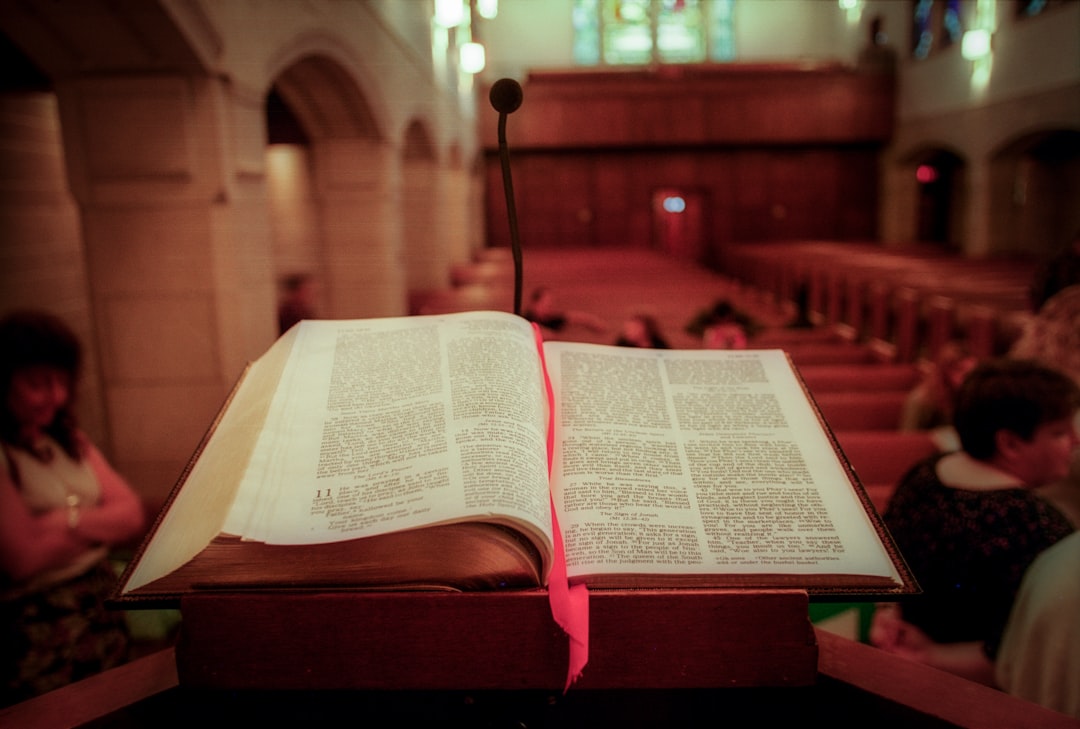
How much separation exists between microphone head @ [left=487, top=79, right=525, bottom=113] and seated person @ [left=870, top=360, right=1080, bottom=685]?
1060mm

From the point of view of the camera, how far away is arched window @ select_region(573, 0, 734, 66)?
14.7m

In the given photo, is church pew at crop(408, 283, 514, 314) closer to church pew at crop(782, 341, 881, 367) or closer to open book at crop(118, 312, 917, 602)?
church pew at crop(782, 341, 881, 367)

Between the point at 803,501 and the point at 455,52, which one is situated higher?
the point at 455,52

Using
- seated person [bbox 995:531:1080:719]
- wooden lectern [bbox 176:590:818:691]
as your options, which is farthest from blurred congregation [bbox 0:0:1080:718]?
wooden lectern [bbox 176:590:818:691]

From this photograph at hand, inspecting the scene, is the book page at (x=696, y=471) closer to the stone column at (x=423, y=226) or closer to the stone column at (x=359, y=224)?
the stone column at (x=359, y=224)

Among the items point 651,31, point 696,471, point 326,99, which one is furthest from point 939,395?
point 651,31

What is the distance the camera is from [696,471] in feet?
2.74

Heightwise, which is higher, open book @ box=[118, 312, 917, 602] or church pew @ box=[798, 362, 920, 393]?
open book @ box=[118, 312, 917, 602]

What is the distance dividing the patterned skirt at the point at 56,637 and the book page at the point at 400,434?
1.10m

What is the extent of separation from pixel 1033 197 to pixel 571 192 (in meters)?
7.35

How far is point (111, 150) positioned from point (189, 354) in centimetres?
95

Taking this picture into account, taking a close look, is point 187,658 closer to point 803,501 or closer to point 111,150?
point 803,501

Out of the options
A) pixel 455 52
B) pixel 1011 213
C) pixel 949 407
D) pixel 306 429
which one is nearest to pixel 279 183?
pixel 455 52

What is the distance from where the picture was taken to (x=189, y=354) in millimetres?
3604
